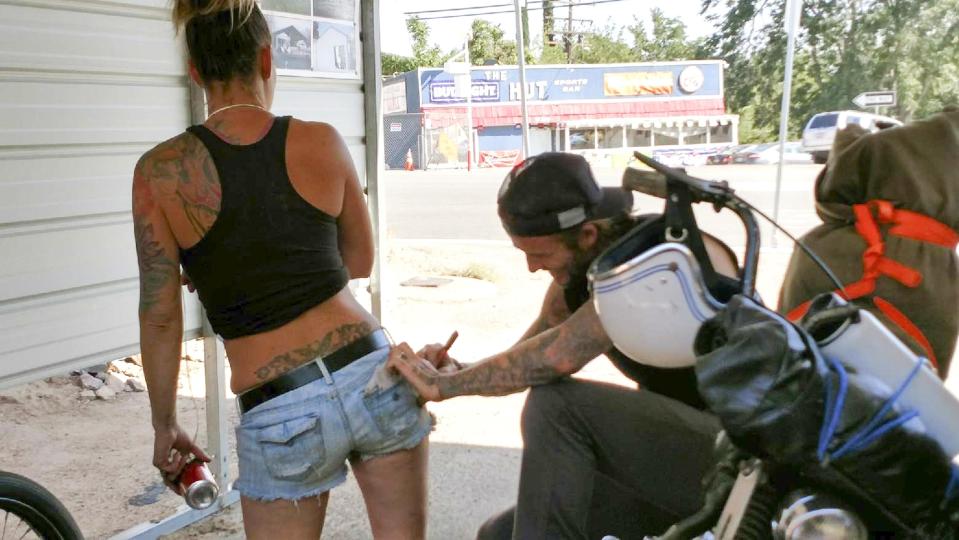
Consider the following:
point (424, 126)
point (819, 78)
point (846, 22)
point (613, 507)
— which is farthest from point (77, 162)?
point (424, 126)

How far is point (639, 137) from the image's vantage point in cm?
4281

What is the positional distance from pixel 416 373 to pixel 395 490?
0.98ft

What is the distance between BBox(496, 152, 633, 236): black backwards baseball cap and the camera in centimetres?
215

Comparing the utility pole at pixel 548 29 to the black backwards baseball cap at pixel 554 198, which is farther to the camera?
the utility pole at pixel 548 29

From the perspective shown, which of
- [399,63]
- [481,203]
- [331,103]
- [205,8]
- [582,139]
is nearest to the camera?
[205,8]

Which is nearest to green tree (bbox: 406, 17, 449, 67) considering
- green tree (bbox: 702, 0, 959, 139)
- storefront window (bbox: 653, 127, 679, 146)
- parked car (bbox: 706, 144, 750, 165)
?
storefront window (bbox: 653, 127, 679, 146)

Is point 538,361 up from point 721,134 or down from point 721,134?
up

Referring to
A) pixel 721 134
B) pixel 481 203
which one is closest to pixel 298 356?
pixel 481 203

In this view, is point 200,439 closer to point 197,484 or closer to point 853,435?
point 197,484

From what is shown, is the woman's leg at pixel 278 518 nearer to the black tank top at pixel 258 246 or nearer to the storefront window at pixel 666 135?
the black tank top at pixel 258 246

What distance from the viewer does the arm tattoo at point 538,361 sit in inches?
83.0

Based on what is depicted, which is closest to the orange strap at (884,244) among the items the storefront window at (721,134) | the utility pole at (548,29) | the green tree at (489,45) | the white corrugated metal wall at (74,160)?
the white corrugated metal wall at (74,160)

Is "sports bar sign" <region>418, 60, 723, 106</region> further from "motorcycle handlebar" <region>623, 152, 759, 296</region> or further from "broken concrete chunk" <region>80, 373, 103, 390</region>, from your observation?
"motorcycle handlebar" <region>623, 152, 759, 296</region>

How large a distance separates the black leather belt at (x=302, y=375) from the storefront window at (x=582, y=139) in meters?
40.1
